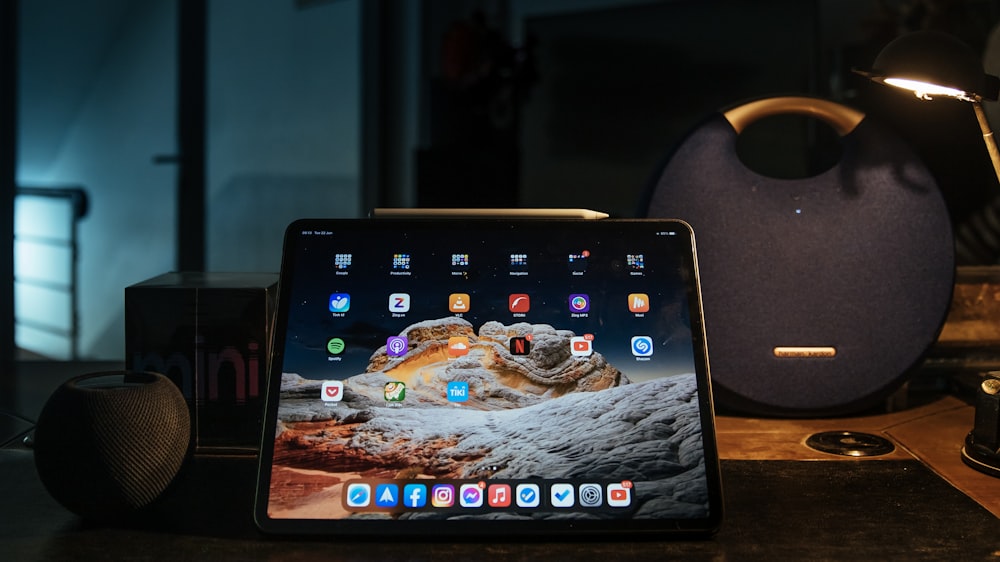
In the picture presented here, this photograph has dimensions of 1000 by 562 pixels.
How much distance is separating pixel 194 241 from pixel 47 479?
253 cm

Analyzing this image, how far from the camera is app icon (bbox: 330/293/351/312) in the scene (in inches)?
26.5

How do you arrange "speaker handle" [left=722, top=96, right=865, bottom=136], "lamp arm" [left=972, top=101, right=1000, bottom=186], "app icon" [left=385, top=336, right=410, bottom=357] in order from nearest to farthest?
"app icon" [left=385, top=336, right=410, bottom=357] < "lamp arm" [left=972, top=101, right=1000, bottom=186] < "speaker handle" [left=722, top=96, right=865, bottom=136]

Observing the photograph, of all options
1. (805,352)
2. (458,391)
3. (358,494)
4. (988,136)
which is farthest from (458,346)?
(988,136)

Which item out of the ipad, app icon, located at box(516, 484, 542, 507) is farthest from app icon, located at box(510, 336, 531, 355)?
app icon, located at box(516, 484, 542, 507)

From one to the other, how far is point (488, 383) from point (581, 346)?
76mm

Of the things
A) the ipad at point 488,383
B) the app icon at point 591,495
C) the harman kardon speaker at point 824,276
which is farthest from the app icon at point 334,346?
the harman kardon speaker at point 824,276

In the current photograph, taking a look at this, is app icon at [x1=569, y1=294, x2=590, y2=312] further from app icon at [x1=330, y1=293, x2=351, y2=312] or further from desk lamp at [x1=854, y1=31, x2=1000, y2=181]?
desk lamp at [x1=854, y1=31, x2=1000, y2=181]

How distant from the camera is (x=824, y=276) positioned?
33.7 inches

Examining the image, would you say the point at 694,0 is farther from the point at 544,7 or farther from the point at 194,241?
the point at 194,241

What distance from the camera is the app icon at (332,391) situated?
65 cm

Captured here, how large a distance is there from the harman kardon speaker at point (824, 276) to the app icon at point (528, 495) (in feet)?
1.06

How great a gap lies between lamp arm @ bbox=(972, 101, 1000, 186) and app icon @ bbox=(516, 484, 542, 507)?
0.52 m

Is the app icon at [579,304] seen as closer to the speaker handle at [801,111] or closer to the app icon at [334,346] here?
the app icon at [334,346]

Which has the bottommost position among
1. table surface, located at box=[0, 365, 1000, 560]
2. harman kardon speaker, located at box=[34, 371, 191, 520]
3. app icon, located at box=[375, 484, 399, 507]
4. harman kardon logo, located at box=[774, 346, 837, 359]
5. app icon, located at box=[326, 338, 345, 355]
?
table surface, located at box=[0, 365, 1000, 560]
